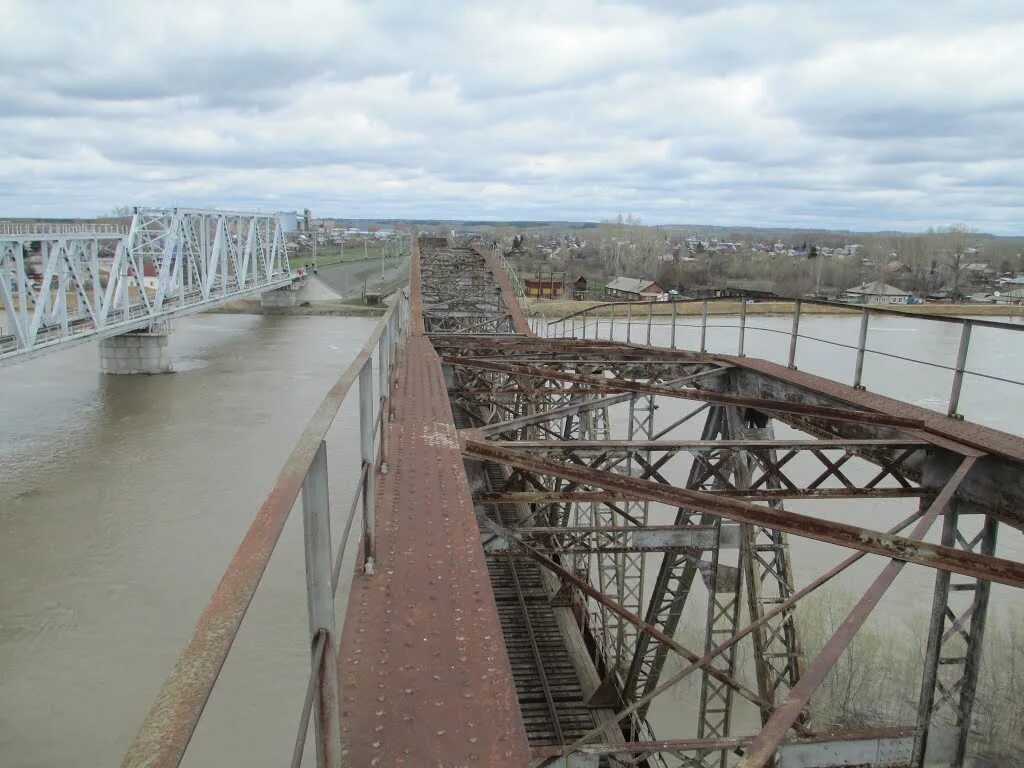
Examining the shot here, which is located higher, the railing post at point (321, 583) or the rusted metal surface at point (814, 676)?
the railing post at point (321, 583)

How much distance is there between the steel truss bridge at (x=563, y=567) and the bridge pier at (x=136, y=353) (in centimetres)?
2951

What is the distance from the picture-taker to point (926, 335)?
55.2 metres

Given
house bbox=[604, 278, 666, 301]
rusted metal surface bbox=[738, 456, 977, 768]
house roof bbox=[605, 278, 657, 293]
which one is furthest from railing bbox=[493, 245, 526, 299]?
house roof bbox=[605, 278, 657, 293]

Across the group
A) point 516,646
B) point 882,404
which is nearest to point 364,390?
point 882,404

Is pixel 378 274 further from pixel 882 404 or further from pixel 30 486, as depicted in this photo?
pixel 882 404

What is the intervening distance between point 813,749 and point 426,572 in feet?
12.1

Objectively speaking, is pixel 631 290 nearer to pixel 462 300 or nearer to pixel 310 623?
pixel 462 300

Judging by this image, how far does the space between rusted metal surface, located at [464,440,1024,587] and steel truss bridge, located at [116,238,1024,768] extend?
0.05 ft

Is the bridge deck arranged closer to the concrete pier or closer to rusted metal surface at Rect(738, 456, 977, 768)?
rusted metal surface at Rect(738, 456, 977, 768)

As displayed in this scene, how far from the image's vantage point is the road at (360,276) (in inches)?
3223

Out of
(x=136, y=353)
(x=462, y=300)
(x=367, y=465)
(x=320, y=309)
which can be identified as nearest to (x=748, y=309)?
(x=320, y=309)

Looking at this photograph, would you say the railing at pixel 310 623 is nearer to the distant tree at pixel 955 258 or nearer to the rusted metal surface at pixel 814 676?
the rusted metal surface at pixel 814 676

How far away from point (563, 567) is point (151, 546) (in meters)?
12.9

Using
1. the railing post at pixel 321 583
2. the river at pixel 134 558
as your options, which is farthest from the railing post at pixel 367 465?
the river at pixel 134 558
